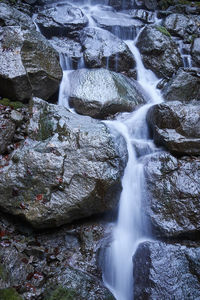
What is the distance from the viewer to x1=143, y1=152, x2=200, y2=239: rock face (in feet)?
16.1

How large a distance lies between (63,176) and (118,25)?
850 cm

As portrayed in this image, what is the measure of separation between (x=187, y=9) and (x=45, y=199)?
13198 mm

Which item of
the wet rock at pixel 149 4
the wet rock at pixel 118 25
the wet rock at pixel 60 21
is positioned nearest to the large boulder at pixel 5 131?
the wet rock at pixel 60 21

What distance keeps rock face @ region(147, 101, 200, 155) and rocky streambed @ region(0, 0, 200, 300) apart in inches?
0.9

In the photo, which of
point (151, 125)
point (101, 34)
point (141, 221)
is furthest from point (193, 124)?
point (101, 34)

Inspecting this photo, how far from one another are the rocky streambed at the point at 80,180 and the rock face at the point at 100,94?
1.2 inches

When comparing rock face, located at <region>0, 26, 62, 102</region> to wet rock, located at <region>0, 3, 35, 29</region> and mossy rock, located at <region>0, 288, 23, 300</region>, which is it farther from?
mossy rock, located at <region>0, 288, 23, 300</region>

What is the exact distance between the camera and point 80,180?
4766 millimetres

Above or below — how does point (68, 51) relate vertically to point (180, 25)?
below

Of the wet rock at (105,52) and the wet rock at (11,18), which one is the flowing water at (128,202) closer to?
the wet rock at (105,52)

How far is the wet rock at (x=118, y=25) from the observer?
34.8 feet

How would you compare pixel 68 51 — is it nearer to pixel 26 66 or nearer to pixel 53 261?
pixel 26 66

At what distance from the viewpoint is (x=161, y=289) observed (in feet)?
13.0

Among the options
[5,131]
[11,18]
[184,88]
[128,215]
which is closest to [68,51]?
[11,18]
